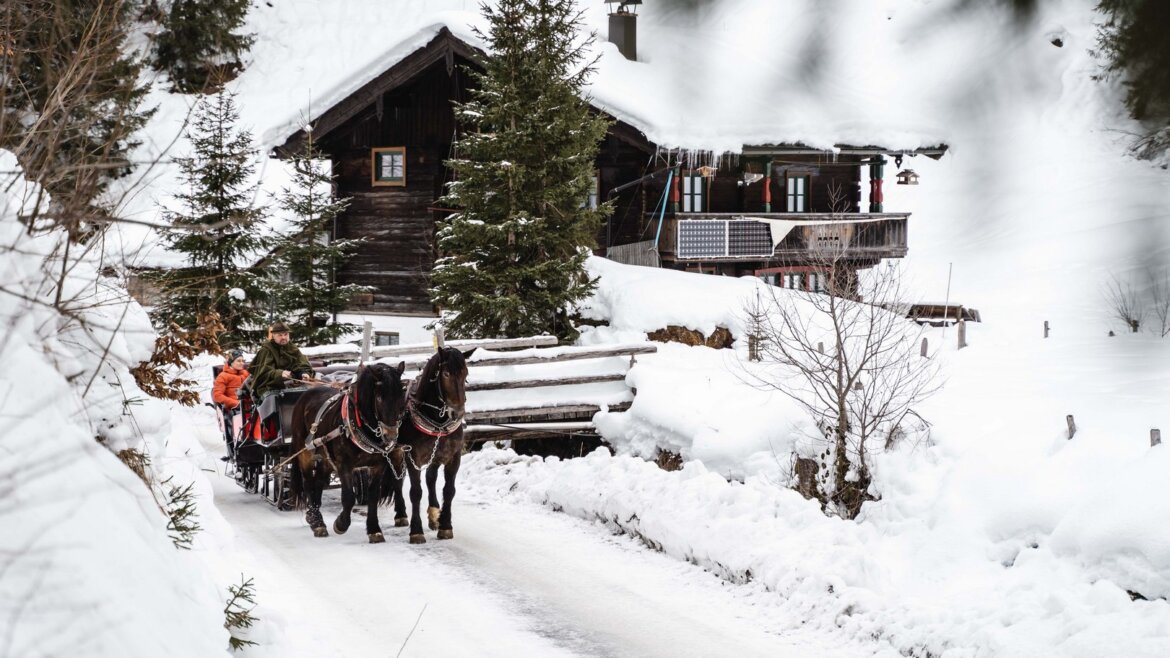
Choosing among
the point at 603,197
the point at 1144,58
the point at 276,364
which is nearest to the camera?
the point at 1144,58

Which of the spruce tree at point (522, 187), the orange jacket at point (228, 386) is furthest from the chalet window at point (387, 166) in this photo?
the orange jacket at point (228, 386)

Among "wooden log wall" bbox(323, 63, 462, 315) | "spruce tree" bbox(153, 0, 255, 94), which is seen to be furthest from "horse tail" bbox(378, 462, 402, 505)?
"spruce tree" bbox(153, 0, 255, 94)

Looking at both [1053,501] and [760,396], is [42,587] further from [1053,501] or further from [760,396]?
[760,396]

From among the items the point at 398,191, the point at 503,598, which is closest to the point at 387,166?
the point at 398,191

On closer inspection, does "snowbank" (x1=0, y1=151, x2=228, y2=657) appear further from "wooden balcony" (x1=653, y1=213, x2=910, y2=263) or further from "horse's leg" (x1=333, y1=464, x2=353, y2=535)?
"wooden balcony" (x1=653, y1=213, x2=910, y2=263)

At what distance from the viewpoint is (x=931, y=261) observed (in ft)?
158

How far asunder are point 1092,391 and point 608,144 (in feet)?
51.5

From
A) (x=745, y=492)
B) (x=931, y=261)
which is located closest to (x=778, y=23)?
(x=745, y=492)

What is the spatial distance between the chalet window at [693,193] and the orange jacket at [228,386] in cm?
1718

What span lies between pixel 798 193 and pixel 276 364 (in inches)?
845

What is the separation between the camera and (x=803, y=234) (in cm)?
2855

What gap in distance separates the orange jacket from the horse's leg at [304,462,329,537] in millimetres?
2571

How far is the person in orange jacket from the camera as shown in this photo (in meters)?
13.3

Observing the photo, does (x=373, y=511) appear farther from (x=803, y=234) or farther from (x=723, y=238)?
(x=803, y=234)
